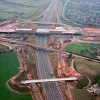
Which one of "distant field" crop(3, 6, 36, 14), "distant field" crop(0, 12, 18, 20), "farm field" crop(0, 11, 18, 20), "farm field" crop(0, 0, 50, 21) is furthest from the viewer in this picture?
"distant field" crop(3, 6, 36, 14)

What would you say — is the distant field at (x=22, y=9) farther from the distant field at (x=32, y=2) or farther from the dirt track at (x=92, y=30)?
the dirt track at (x=92, y=30)

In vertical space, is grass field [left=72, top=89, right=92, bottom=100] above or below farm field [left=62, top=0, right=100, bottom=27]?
below

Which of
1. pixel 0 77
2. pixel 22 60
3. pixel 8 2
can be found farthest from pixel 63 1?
pixel 0 77

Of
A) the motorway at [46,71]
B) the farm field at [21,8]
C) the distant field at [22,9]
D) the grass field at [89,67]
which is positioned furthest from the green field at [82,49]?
the distant field at [22,9]

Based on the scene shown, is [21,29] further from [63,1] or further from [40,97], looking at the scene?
[63,1]

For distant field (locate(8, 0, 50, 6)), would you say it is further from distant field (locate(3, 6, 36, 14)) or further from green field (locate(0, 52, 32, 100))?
green field (locate(0, 52, 32, 100))

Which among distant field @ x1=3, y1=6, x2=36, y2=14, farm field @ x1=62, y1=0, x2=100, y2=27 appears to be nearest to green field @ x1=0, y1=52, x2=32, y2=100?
farm field @ x1=62, y1=0, x2=100, y2=27

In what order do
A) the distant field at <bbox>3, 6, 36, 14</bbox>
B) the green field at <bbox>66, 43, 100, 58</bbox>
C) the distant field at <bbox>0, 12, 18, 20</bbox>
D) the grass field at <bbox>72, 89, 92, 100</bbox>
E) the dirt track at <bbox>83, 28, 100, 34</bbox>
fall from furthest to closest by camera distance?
the distant field at <bbox>3, 6, 36, 14</bbox>, the distant field at <bbox>0, 12, 18, 20</bbox>, the dirt track at <bbox>83, 28, 100, 34</bbox>, the green field at <bbox>66, 43, 100, 58</bbox>, the grass field at <bbox>72, 89, 92, 100</bbox>

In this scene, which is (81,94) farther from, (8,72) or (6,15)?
(6,15)
